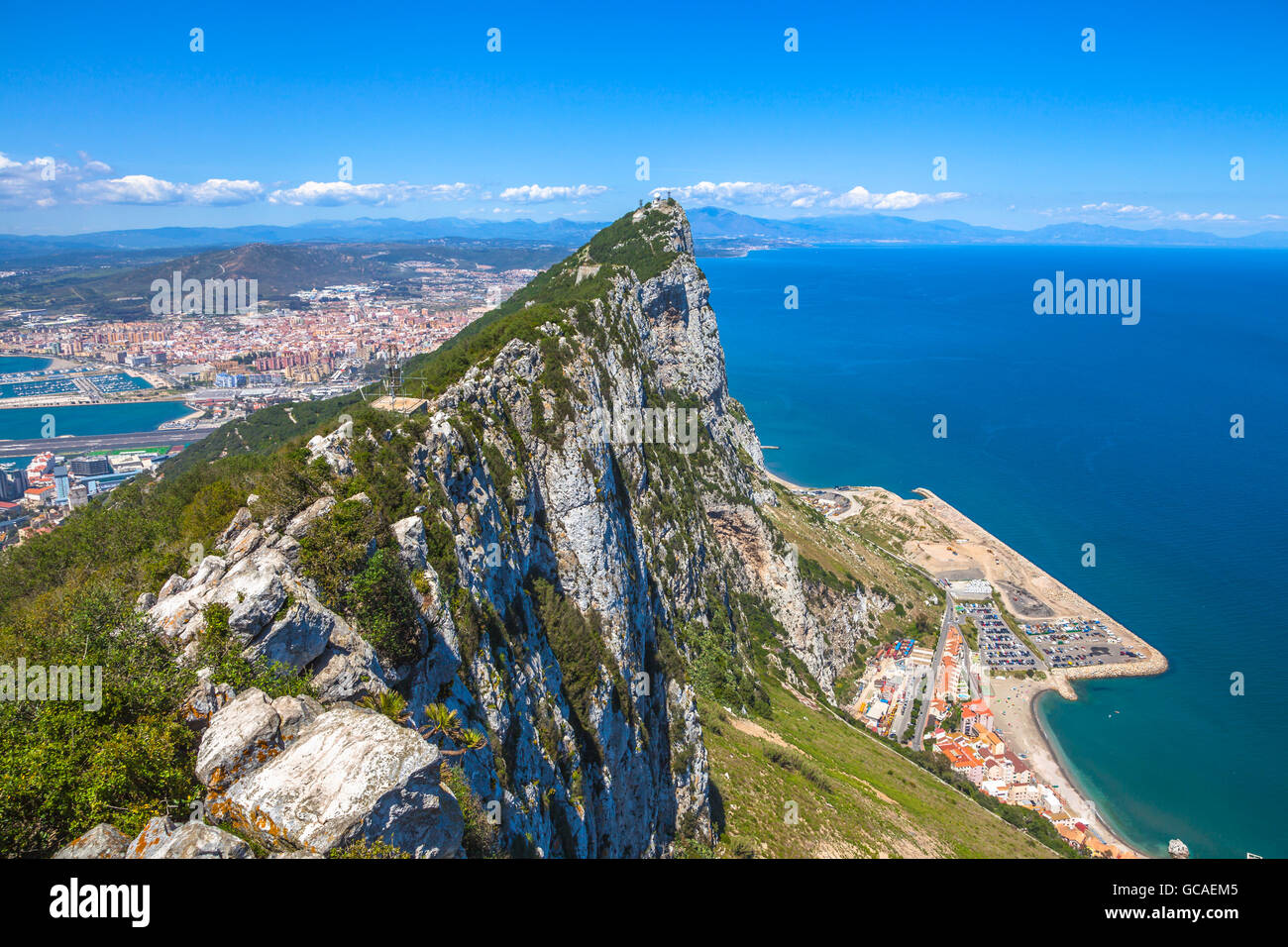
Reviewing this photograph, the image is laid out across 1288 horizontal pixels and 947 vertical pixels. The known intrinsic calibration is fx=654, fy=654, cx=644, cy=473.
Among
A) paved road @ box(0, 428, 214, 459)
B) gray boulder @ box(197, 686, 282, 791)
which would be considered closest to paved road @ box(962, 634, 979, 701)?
gray boulder @ box(197, 686, 282, 791)

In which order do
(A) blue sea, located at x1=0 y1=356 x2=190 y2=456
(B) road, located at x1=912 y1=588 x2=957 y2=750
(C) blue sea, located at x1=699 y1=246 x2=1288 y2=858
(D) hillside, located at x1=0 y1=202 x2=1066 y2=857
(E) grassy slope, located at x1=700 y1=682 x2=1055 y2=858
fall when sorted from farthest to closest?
(A) blue sea, located at x1=0 y1=356 x2=190 y2=456
(C) blue sea, located at x1=699 y1=246 x2=1288 y2=858
(B) road, located at x1=912 y1=588 x2=957 y2=750
(E) grassy slope, located at x1=700 y1=682 x2=1055 y2=858
(D) hillside, located at x1=0 y1=202 x2=1066 y2=857

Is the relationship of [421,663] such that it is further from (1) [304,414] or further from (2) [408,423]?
(1) [304,414]

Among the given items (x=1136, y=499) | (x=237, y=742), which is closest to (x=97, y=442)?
(x=237, y=742)

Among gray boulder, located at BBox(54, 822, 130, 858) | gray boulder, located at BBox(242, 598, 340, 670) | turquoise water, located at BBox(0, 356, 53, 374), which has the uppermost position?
turquoise water, located at BBox(0, 356, 53, 374)

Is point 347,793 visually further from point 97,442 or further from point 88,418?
point 88,418

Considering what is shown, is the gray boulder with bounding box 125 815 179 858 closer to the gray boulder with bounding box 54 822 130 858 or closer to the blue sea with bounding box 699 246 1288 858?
the gray boulder with bounding box 54 822 130 858

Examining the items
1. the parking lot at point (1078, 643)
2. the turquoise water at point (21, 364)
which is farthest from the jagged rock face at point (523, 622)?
the turquoise water at point (21, 364)

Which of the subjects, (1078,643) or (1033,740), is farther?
(1078,643)
